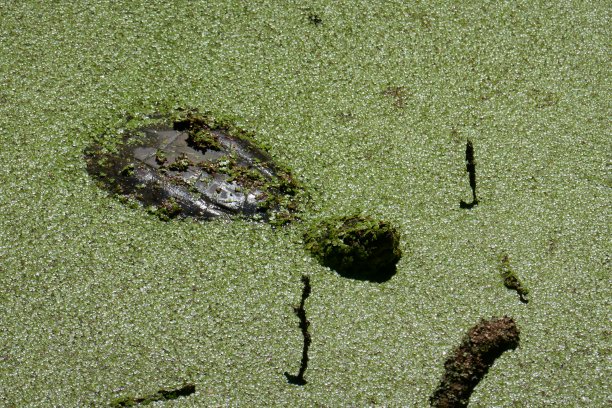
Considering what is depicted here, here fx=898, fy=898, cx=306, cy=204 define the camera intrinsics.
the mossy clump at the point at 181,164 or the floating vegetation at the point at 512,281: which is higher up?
the floating vegetation at the point at 512,281

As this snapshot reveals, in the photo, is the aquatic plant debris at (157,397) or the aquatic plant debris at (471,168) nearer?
the aquatic plant debris at (157,397)

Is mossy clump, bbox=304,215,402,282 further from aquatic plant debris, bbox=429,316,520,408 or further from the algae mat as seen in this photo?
aquatic plant debris, bbox=429,316,520,408

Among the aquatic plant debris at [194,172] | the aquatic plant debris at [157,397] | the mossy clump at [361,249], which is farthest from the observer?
the aquatic plant debris at [194,172]

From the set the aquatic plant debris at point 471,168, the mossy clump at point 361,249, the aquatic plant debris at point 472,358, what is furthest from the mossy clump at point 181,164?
the aquatic plant debris at point 472,358

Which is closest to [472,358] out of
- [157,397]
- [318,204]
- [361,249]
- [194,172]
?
[361,249]

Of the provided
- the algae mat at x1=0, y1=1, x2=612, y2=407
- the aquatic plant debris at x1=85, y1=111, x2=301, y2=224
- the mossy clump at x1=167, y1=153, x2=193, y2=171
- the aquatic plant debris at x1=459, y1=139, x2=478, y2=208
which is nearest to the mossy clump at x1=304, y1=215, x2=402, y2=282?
the algae mat at x1=0, y1=1, x2=612, y2=407

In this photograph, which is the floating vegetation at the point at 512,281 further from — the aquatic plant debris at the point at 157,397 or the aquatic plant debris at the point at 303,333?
the aquatic plant debris at the point at 157,397

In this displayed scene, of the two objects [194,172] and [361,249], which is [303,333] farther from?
[194,172]
